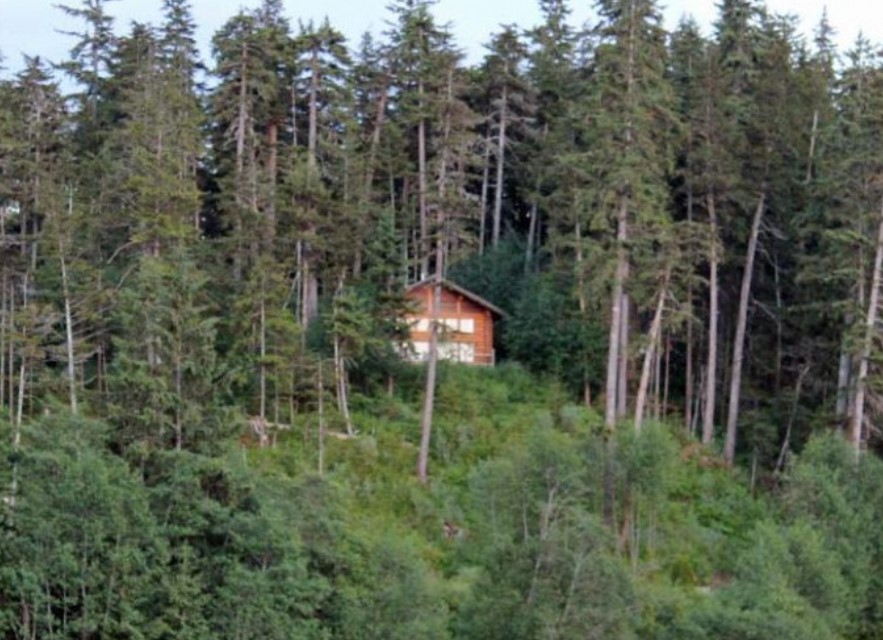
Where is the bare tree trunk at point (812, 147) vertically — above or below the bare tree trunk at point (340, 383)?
above

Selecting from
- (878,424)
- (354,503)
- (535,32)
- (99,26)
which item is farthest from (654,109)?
(99,26)

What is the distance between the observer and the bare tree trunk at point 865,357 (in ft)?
105

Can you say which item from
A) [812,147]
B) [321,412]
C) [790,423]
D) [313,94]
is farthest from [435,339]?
[812,147]

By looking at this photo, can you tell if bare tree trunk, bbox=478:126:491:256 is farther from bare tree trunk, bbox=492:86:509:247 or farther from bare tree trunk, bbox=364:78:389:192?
bare tree trunk, bbox=364:78:389:192

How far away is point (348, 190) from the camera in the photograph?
41500 millimetres

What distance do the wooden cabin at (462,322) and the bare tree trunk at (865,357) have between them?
1235cm

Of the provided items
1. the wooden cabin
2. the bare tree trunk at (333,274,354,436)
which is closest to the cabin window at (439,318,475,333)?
the wooden cabin

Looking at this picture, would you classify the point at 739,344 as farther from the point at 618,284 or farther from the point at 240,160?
the point at 240,160

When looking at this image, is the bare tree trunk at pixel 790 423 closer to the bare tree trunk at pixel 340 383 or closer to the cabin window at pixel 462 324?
the cabin window at pixel 462 324

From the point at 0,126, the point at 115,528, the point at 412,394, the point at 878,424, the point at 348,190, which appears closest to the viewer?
the point at 115,528

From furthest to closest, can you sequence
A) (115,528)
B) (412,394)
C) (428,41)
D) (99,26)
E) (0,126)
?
(99,26) < (428,41) < (412,394) < (0,126) < (115,528)

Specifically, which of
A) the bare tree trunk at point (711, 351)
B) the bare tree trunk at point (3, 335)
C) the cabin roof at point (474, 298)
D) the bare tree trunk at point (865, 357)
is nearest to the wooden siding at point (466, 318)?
the cabin roof at point (474, 298)

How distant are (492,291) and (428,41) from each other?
9.26 metres

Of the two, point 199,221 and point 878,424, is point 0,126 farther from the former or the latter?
point 878,424
